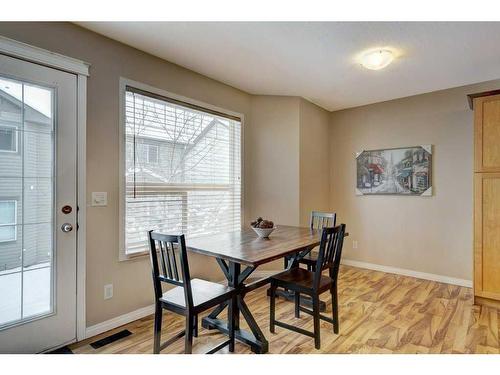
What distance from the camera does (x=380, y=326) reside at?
2.52 m

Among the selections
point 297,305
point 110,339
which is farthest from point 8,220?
point 297,305

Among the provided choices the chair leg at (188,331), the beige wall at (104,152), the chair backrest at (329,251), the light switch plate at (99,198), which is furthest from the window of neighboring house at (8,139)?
the chair backrest at (329,251)

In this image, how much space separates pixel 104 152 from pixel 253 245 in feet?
Result: 4.80

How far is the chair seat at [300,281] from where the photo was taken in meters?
2.23

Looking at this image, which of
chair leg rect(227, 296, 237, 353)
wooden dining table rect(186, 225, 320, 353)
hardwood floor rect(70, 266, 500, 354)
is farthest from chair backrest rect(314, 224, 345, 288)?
chair leg rect(227, 296, 237, 353)

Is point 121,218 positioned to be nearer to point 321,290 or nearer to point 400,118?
point 321,290

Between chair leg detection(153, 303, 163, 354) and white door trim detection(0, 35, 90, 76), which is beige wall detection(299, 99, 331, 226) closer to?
chair leg detection(153, 303, 163, 354)

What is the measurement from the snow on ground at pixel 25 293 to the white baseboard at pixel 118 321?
392mm

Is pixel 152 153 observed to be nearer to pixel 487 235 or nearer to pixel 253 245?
pixel 253 245

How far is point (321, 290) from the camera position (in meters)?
2.22

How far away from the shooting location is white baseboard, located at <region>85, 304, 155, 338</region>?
2.33 metres

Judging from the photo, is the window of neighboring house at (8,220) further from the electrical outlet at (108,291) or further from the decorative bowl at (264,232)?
the decorative bowl at (264,232)
